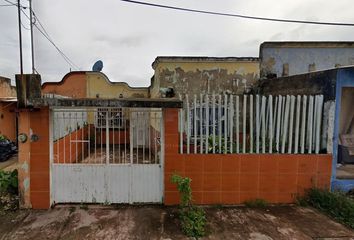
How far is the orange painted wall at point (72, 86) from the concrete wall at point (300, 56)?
31.9ft

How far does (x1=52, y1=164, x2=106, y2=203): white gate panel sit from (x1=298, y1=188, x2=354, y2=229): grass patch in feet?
14.1

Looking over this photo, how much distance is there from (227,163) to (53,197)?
12.1 feet

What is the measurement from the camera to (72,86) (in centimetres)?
1377

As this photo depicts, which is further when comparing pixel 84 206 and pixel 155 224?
pixel 84 206

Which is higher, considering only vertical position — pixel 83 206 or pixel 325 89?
pixel 325 89

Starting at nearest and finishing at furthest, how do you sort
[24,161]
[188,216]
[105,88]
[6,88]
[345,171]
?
[188,216], [24,161], [345,171], [6,88], [105,88]

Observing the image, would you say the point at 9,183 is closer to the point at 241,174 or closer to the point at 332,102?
the point at 241,174

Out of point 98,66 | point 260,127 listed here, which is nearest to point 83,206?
point 260,127

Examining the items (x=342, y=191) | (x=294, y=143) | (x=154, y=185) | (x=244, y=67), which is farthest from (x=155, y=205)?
(x=244, y=67)

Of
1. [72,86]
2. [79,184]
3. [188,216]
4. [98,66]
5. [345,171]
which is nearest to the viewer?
[188,216]

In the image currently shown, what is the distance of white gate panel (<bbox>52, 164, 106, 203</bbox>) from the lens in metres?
4.96

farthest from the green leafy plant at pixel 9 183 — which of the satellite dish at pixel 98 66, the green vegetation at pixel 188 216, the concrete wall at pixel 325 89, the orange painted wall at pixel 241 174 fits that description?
the satellite dish at pixel 98 66

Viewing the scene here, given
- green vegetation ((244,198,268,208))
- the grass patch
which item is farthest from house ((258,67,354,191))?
green vegetation ((244,198,268,208))

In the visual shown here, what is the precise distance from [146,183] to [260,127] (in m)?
2.78
